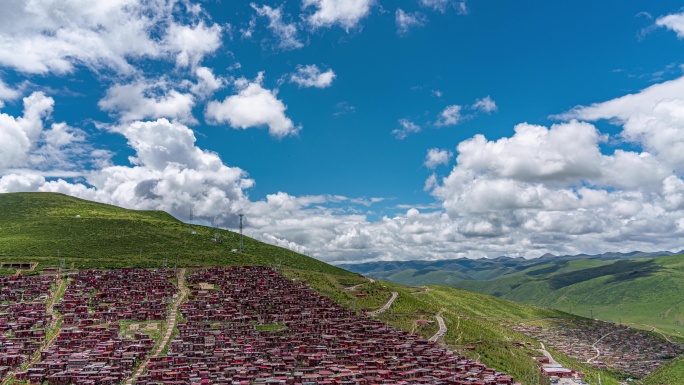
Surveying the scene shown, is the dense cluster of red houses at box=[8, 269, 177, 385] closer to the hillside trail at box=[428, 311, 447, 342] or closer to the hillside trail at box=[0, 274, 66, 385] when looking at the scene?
the hillside trail at box=[0, 274, 66, 385]

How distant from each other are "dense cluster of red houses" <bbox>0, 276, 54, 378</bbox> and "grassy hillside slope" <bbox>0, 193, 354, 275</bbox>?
55.1 feet

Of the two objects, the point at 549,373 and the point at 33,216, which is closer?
the point at 549,373

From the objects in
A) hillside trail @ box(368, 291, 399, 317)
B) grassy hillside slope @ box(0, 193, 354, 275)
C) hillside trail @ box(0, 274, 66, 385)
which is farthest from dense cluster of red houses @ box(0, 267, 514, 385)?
grassy hillside slope @ box(0, 193, 354, 275)

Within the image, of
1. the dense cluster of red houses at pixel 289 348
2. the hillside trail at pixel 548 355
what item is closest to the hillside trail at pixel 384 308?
the dense cluster of red houses at pixel 289 348

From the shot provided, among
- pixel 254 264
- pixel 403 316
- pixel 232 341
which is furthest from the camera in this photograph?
pixel 254 264

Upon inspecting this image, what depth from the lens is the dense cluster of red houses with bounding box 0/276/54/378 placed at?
7581cm

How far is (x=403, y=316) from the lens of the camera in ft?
380

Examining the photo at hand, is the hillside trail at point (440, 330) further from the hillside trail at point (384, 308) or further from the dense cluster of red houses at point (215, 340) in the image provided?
the hillside trail at point (384, 308)

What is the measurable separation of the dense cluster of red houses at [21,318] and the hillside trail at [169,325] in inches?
686

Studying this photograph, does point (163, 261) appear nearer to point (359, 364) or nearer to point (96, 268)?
point (96, 268)

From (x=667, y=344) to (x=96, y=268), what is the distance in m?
187

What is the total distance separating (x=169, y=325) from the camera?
3693 inches

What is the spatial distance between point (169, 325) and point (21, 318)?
2612cm

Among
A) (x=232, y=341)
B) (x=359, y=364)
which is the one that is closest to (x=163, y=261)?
(x=232, y=341)
